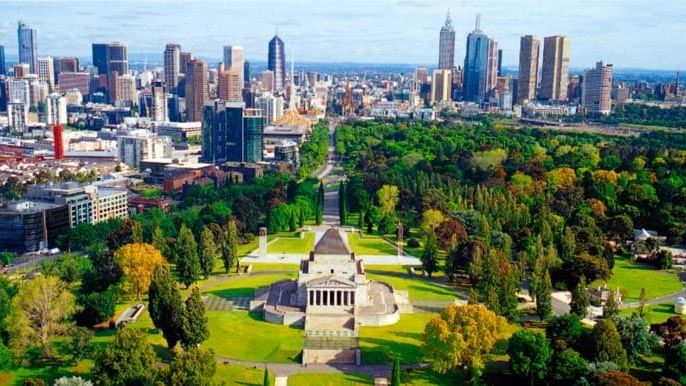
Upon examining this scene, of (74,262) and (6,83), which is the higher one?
(6,83)

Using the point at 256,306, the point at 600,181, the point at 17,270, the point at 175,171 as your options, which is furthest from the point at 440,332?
the point at 175,171

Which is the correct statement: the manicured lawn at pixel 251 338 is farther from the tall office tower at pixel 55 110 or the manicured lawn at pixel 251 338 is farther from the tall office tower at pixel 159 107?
the tall office tower at pixel 159 107

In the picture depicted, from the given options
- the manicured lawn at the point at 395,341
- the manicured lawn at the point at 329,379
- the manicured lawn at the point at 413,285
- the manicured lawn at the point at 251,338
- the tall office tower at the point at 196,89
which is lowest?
the manicured lawn at the point at 329,379

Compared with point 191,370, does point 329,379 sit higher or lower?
lower

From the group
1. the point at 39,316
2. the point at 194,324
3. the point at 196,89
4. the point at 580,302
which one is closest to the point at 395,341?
the point at 194,324

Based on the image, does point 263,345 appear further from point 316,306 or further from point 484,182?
point 484,182

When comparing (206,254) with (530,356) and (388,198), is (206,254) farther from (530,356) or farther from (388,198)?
(388,198)

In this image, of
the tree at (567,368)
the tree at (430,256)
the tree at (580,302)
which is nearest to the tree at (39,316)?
the tree at (430,256)
